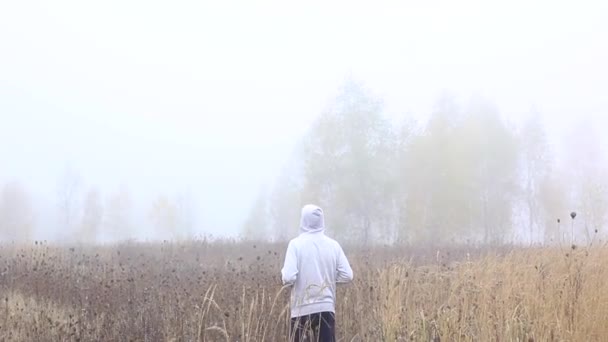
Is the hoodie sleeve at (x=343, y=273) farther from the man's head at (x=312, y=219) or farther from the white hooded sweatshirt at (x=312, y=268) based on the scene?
the man's head at (x=312, y=219)

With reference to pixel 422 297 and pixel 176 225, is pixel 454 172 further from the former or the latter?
pixel 176 225

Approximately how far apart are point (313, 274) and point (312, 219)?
0.52 metres

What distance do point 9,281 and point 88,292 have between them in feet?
7.71

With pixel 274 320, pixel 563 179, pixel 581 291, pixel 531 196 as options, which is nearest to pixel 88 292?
pixel 274 320

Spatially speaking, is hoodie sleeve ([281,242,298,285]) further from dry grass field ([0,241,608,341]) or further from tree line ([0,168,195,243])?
tree line ([0,168,195,243])

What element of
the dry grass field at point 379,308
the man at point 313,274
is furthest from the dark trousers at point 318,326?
the dry grass field at point 379,308

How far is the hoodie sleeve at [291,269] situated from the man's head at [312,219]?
0.80ft

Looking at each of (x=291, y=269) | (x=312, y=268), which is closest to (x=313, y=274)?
(x=312, y=268)

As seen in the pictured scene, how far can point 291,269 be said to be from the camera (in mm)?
5070

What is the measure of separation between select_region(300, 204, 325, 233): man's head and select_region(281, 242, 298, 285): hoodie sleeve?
245 mm

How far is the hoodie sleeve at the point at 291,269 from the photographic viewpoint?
5.00m

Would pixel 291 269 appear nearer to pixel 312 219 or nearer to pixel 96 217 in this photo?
pixel 312 219

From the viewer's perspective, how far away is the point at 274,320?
5.81 metres

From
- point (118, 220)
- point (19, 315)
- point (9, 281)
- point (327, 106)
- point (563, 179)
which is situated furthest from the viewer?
point (118, 220)
